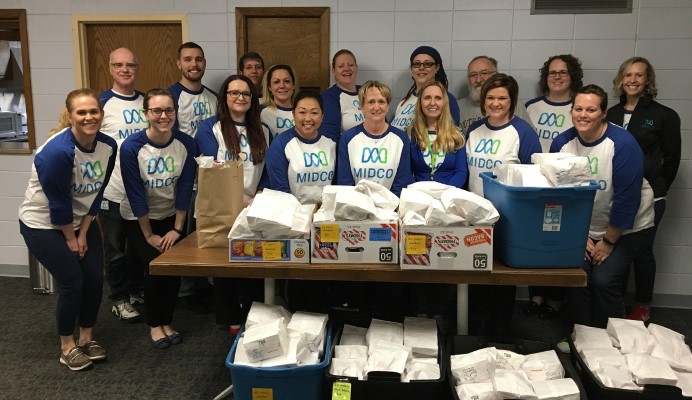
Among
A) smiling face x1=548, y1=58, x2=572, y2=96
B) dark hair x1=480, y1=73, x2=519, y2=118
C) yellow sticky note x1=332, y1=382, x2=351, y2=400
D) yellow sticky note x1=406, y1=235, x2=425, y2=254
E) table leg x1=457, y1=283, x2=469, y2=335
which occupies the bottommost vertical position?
yellow sticky note x1=332, y1=382, x2=351, y2=400

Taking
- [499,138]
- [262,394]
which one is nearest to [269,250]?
[262,394]

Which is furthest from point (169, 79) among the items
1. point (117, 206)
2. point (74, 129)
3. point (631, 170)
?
point (631, 170)

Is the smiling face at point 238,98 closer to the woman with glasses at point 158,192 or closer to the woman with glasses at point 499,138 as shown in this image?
the woman with glasses at point 158,192

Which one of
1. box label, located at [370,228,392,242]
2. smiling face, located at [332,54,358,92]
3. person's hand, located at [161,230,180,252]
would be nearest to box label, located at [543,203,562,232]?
box label, located at [370,228,392,242]

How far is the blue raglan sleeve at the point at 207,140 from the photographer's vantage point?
294 cm

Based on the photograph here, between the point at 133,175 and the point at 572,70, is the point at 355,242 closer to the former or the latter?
the point at 133,175

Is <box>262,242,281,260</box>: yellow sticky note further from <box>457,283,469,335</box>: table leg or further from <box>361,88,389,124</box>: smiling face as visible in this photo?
<box>361,88,389,124</box>: smiling face

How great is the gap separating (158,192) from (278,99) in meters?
0.91

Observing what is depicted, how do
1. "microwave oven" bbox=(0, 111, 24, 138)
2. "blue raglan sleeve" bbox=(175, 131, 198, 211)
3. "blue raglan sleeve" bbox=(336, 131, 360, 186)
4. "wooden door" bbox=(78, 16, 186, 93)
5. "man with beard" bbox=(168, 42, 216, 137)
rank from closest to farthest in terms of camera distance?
"blue raglan sleeve" bbox=(336, 131, 360, 186) → "blue raglan sleeve" bbox=(175, 131, 198, 211) → "man with beard" bbox=(168, 42, 216, 137) → "wooden door" bbox=(78, 16, 186, 93) → "microwave oven" bbox=(0, 111, 24, 138)

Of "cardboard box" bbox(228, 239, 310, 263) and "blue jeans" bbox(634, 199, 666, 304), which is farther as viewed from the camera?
"blue jeans" bbox(634, 199, 666, 304)

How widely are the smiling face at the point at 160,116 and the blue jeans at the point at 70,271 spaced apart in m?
0.66

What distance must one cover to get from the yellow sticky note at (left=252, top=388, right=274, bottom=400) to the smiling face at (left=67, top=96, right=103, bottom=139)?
1460 mm

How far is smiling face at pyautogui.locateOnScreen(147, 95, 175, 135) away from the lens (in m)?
2.69

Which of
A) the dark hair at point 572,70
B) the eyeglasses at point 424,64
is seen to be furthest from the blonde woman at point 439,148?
the dark hair at point 572,70
